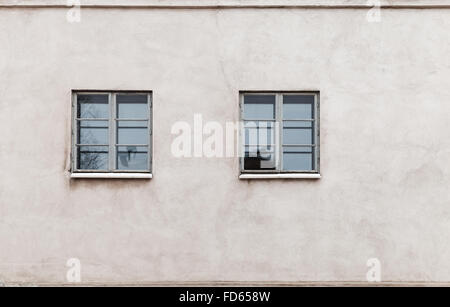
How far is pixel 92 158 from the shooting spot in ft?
35.7

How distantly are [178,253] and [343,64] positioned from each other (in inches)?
150

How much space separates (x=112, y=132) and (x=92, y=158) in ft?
1.66

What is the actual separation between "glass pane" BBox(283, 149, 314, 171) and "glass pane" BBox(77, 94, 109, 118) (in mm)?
2834

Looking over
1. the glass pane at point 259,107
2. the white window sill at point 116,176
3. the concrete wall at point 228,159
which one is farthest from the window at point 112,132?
the glass pane at point 259,107

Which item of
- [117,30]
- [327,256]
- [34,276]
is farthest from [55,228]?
[327,256]

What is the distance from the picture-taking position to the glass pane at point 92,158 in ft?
35.7

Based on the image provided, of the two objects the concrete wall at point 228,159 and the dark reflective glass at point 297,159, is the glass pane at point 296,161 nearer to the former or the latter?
the dark reflective glass at point 297,159

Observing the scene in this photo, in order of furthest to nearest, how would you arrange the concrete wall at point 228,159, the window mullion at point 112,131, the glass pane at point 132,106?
the glass pane at point 132,106, the window mullion at point 112,131, the concrete wall at point 228,159

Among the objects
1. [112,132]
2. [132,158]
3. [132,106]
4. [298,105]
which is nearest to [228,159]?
[298,105]

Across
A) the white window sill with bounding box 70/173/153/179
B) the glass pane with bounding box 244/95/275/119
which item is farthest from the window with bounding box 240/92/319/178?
the white window sill with bounding box 70/173/153/179

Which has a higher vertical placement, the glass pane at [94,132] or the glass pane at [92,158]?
the glass pane at [94,132]

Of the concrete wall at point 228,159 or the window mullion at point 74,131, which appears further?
the window mullion at point 74,131

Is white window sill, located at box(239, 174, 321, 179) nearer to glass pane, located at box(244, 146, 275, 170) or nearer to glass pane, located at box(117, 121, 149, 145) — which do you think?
glass pane, located at box(244, 146, 275, 170)

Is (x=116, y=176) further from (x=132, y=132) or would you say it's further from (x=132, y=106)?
(x=132, y=106)
